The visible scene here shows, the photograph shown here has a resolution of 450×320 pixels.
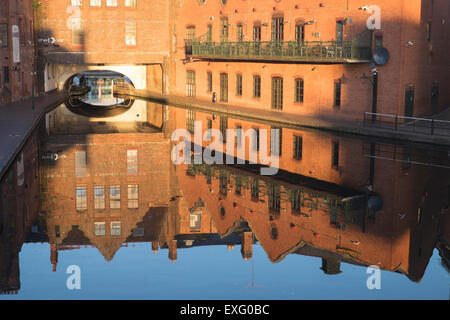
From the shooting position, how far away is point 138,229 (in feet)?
46.9

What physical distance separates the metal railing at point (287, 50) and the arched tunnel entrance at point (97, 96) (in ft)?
22.5

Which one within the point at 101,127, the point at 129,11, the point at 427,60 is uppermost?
the point at 129,11

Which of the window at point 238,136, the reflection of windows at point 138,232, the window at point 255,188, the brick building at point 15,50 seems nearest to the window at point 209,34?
the brick building at point 15,50

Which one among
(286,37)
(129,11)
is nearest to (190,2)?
(129,11)

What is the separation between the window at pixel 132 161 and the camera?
20375 millimetres

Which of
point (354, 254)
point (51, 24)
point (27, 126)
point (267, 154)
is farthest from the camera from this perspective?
point (51, 24)

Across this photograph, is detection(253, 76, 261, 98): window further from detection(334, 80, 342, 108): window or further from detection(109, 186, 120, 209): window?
detection(109, 186, 120, 209): window

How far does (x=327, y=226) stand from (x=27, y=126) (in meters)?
16.8

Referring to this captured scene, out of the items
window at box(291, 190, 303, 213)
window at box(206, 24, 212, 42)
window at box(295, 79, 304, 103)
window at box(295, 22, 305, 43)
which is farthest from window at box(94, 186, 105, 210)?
window at box(206, 24, 212, 42)

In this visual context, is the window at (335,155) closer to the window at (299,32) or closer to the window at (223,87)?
the window at (299,32)

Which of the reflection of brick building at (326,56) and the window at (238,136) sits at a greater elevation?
the reflection of brick building at (326,56)

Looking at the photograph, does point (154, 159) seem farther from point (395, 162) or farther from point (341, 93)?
point (341, 93)

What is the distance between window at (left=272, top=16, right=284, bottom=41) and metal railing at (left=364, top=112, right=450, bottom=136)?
828cm

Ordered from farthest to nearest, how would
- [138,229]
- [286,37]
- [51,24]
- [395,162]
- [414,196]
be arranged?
1. [51,24]
2. [286,37]
3. [395,162]
4. [414,196]
5. [138,229]
